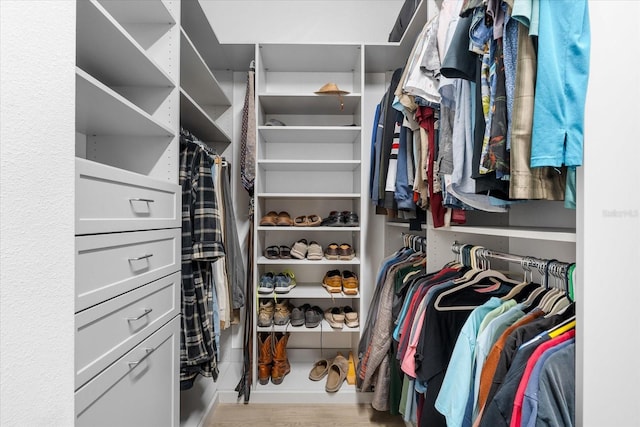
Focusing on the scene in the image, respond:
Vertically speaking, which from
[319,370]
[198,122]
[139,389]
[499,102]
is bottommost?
[319,370]

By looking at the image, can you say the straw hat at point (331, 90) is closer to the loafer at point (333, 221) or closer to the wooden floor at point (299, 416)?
the loafer at point (333, 221)

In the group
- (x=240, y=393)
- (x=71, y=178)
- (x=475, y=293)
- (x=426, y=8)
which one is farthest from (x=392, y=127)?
(x=240, y=393)

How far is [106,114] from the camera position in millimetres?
1019

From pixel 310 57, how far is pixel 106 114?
1.31 metres

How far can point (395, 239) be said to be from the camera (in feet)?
7.15

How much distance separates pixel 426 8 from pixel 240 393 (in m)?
2.22

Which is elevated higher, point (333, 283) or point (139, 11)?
point (139, 11)

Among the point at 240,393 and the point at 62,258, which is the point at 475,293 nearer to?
the point at 62,258

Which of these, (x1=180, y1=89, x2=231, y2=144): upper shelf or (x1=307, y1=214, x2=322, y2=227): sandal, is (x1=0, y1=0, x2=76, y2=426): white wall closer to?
(x1=180, y1=89, x2=231, y2=144): upper shelf

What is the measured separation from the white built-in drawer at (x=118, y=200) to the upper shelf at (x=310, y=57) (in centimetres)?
115

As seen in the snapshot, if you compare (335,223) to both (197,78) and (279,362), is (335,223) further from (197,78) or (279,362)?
(197,78)

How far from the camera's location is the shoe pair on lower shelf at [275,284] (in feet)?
6.23

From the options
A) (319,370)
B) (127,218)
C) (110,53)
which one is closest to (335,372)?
(319,370)

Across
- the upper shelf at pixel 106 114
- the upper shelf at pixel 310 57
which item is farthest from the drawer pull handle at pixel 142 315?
the upper shelf at pixel 310 57
